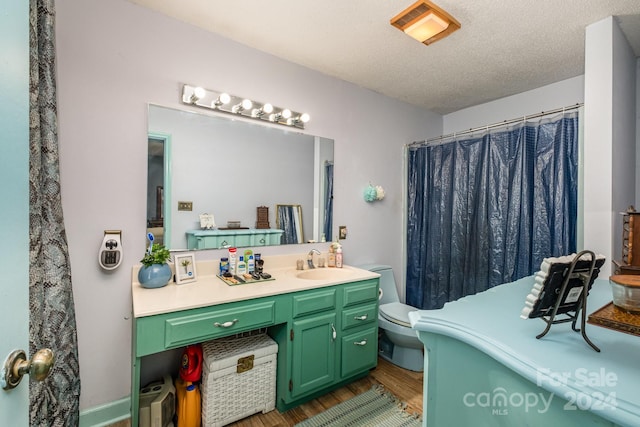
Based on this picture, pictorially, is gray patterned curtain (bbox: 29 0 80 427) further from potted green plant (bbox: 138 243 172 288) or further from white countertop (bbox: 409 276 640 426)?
white countertop (bbox: 409 276 640 426)

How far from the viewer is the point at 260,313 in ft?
4.98

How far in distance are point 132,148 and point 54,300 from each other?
88cm

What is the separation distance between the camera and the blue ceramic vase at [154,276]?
5.08 feet

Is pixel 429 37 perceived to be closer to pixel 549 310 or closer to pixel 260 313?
pixel 549 310

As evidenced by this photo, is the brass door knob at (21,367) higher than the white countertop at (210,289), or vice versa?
the brass door knob at (21,367)

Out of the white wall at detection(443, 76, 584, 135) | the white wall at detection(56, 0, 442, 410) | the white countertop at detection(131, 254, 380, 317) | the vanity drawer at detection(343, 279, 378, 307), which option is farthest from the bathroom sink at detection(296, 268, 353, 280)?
the white wall at detection(443, 76, 584, 135)

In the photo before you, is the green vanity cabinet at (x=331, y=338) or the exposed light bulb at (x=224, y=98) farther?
the exposed light bulb at (x=224, y=98)

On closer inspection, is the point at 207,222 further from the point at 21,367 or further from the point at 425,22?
the point at 425,22

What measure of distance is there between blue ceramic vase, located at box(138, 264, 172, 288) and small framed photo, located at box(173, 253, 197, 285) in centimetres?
9

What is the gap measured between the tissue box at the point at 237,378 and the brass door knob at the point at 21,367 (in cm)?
106

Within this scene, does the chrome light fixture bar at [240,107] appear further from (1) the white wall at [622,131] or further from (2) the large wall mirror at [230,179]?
(1) the white wall at [622,131]

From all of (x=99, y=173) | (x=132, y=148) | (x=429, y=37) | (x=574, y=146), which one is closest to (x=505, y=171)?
(x=574, y=146)

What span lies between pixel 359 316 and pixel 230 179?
1.33 metres

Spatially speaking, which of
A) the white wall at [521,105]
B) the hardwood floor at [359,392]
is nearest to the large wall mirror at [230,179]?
the hardwood floor at [359,392]
